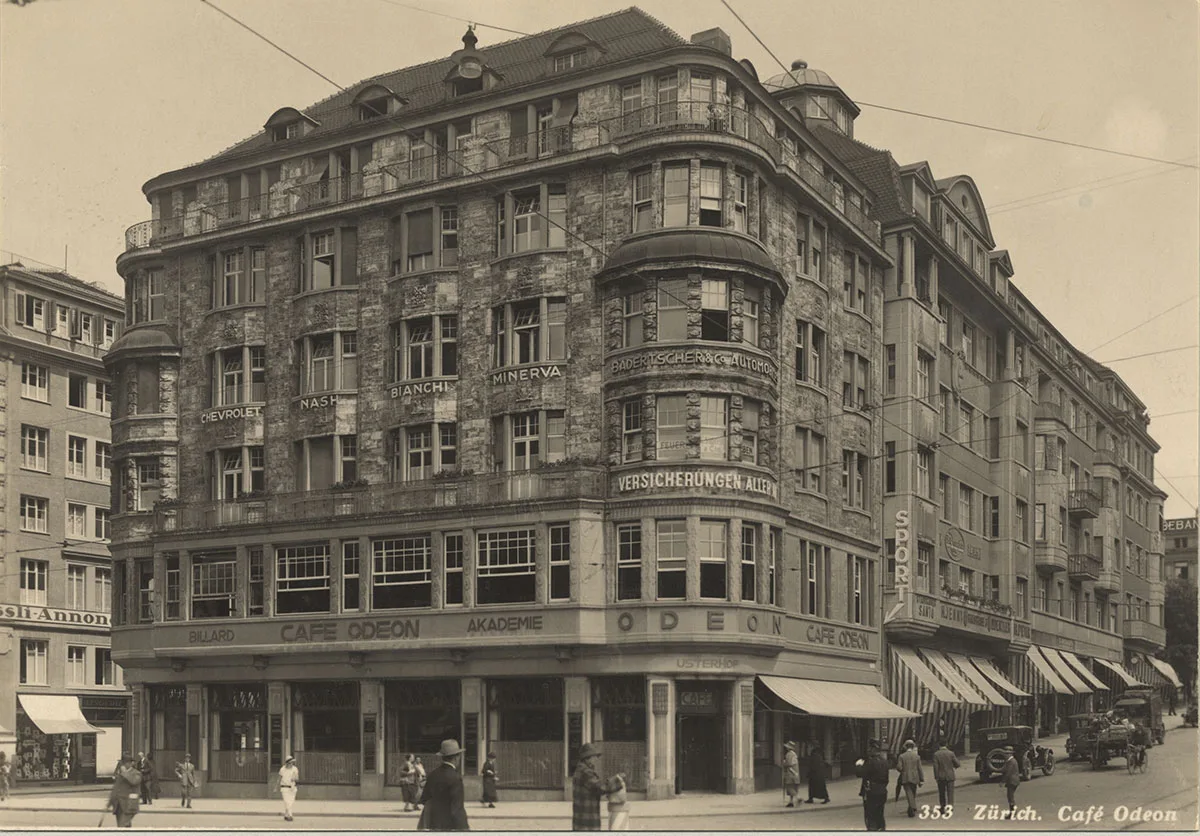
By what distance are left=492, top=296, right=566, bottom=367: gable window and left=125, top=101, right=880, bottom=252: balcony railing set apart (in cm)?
411

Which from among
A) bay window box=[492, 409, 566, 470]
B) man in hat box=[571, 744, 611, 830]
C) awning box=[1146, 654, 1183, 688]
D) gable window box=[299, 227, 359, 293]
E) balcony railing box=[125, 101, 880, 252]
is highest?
balcony railing box=[125, 101, 880, 252]

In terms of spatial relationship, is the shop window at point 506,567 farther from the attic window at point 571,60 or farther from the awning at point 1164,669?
the awning at point 1164,669

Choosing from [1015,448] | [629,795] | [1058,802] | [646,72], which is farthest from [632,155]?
[1015,448]

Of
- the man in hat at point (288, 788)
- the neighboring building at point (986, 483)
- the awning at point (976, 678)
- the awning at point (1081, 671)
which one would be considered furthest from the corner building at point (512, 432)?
the awning at point (1081, 671)

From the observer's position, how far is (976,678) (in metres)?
57.3

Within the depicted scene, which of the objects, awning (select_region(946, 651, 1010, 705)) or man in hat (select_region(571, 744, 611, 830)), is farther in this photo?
awning (select_region(946, 651, 1010, 705))

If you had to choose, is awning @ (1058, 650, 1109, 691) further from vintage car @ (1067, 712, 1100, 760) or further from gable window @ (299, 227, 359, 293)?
gable window @ (299, 227, 359, 293)

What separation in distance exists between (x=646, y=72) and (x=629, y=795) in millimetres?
19314

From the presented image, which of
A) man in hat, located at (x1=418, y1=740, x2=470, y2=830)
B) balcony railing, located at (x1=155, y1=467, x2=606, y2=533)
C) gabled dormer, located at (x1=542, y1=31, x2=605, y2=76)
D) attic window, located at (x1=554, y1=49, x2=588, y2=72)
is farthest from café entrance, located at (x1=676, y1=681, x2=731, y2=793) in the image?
man in hat, located at (x1=418, y1=740, x2=470, y2=830)

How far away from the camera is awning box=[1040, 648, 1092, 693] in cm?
6881

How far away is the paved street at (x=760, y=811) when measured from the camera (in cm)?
2959

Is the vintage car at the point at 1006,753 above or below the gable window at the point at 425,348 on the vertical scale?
below

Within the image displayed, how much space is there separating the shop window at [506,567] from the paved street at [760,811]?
5590 millimetres

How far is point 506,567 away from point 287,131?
16.7m
